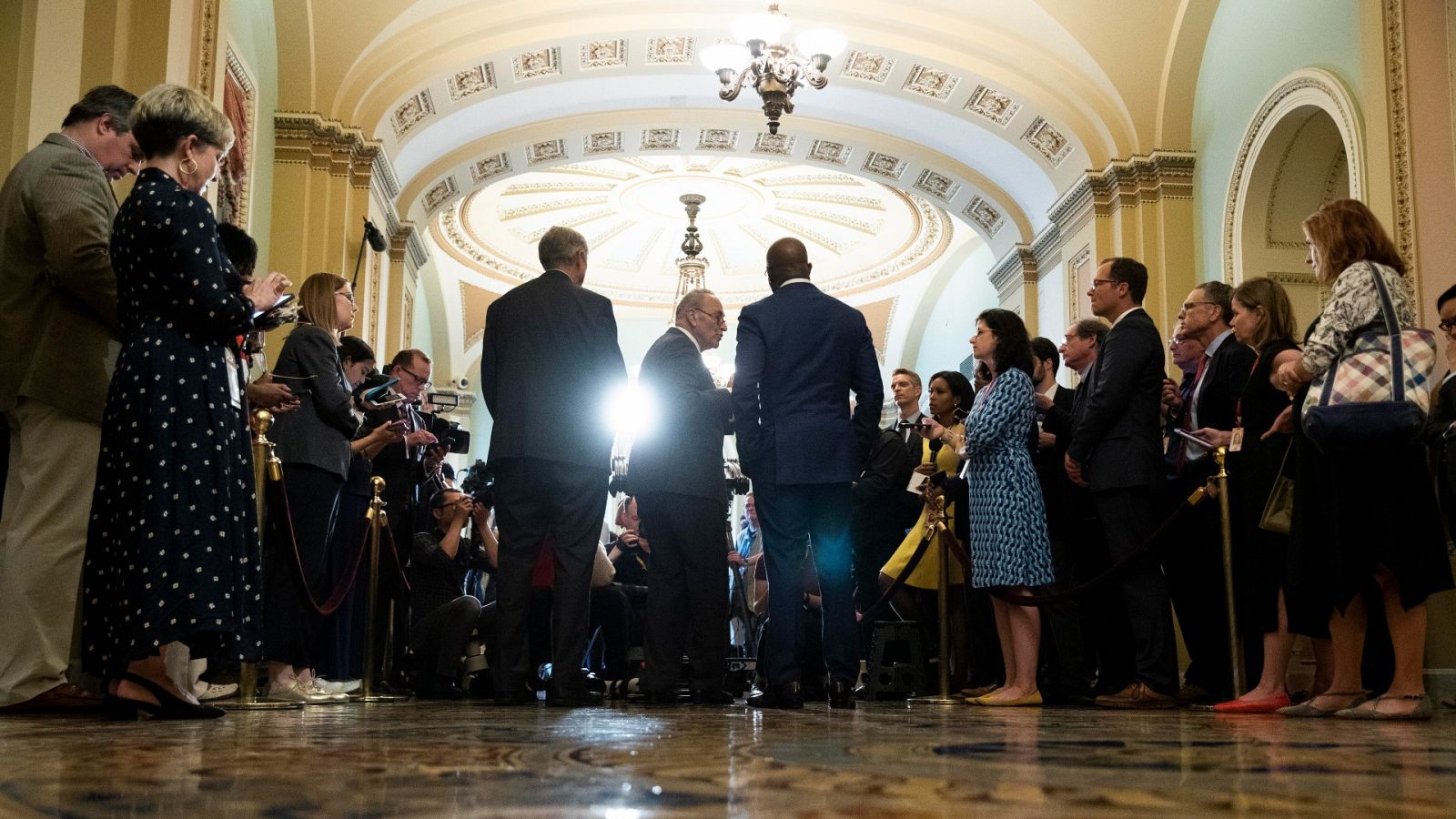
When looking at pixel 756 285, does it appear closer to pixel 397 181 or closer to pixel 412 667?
pixel 397 181

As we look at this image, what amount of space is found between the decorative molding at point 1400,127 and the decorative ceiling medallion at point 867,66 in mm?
5059

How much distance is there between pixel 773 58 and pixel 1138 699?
594 cm

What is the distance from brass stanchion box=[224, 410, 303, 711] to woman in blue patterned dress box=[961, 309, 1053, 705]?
2.27 m

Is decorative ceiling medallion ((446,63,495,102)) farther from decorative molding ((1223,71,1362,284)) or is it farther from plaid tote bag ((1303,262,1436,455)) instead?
plaid tote bag ((1303,262,1436,455))

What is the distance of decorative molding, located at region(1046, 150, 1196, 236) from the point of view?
9977 millimetres

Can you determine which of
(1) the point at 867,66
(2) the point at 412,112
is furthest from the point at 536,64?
(1) the point at 867,66

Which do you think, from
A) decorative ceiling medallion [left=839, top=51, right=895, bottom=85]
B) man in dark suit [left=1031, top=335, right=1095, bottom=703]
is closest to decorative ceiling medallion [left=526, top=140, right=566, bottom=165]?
decorative ceiling medallion [left=839, top=51, right=895, bottom=85]

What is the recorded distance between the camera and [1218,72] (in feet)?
31.2

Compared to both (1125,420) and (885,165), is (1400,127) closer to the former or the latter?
(1125,420)

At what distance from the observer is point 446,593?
19.1 ft

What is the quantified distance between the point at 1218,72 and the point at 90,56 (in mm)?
7646

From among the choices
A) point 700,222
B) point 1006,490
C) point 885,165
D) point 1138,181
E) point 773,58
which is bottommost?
point 1006,490

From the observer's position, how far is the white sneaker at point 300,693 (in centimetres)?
423

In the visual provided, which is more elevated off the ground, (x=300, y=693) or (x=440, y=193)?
(x=440, y=193)
